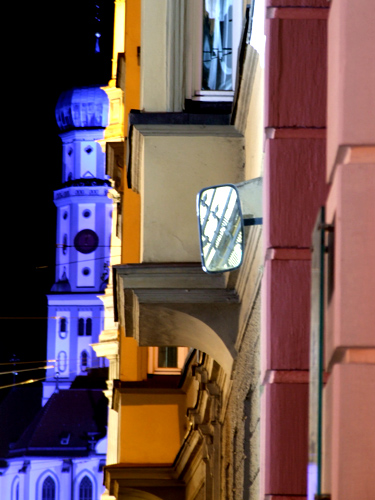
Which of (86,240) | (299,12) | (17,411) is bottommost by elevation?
(299,12)

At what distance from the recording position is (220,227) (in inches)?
215

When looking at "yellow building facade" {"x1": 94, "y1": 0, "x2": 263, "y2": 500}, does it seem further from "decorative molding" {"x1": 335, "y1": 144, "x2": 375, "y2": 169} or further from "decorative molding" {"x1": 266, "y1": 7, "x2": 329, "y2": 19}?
"decorative molding" {"x1": 335, "y1": 144, "x2": 375, "y2": 169}

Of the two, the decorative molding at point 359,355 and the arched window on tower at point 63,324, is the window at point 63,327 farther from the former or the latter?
the decorative molding at point 359,355

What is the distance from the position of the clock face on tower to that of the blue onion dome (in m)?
7.65

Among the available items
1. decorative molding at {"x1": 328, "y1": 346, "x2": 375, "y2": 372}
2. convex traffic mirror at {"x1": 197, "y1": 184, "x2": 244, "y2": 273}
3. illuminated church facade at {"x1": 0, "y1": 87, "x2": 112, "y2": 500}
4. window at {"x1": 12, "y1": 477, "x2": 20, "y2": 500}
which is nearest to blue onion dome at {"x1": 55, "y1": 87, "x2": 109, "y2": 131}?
illuminated church facade at {"x1": 0, "y1": 87, "x2": 112, "y2": 500}

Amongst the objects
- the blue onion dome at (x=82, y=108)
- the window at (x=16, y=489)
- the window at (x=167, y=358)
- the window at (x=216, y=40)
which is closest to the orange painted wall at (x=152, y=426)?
the window at (x=167, y=358)

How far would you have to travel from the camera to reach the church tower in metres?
90.2

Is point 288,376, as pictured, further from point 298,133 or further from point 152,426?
point 152,426

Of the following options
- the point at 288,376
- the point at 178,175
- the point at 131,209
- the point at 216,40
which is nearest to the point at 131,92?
the point at 131,209

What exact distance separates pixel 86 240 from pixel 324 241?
290ft

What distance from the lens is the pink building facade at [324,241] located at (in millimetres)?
3090

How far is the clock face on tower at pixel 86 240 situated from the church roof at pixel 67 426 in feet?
35.3

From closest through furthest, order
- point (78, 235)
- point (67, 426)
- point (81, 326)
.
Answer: point (67, 426), point (78, 235), point (81, 326)

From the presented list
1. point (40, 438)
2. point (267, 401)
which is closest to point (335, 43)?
point (267, 401)
